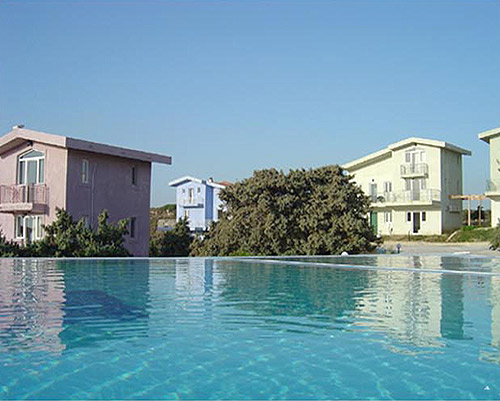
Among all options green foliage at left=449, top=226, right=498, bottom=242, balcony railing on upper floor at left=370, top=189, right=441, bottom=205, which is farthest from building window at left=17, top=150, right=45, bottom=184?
balcony railing on upper floor at left=370, top=189, right=441, bottom=205

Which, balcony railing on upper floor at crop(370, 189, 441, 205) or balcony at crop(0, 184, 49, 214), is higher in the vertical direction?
balcony railing on upper floor at crop(370, 189, 441, 205)

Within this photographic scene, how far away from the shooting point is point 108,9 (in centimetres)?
1631

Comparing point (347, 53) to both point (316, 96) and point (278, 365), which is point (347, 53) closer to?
point (316, 96)

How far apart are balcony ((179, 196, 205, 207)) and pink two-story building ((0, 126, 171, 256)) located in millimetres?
24316

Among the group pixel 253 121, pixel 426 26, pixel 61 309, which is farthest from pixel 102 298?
pixel 253 121

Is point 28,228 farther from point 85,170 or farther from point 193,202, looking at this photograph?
point 193,202

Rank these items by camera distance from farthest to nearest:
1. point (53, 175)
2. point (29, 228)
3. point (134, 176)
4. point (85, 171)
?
point (134, 176) < point (29, 228) < point (85, 171) < point (53, 175)

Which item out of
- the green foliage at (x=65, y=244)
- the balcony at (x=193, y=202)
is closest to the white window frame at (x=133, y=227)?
the green foliage at (x=65, y=244)

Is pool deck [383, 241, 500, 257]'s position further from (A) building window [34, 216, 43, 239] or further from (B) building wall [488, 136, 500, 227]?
(A) building window [34, 216, 43, 239]

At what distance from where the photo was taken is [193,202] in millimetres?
48500

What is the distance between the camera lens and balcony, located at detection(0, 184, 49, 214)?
20.7 meters

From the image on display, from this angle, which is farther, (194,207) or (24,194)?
(194,207)

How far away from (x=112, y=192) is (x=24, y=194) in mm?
3297

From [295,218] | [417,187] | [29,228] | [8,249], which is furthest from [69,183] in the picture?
[417,187]
